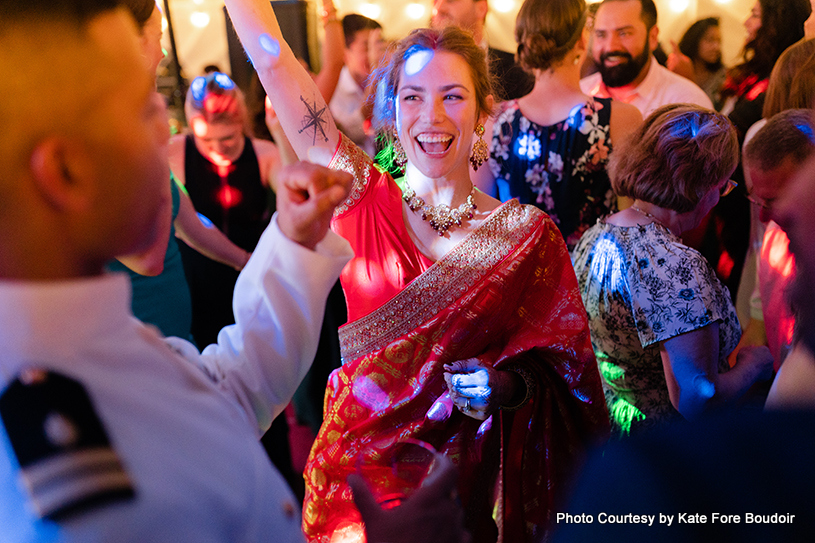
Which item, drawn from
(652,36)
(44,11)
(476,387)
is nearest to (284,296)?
(44,11)

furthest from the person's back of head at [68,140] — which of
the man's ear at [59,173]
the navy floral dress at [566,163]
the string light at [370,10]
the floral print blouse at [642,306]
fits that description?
the string light at [370,10]

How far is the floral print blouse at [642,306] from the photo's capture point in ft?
4.34

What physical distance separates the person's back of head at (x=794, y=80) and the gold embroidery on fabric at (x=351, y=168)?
1.40 metres

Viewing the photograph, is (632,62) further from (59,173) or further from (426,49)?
(59,173)

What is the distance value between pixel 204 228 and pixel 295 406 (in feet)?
3.86

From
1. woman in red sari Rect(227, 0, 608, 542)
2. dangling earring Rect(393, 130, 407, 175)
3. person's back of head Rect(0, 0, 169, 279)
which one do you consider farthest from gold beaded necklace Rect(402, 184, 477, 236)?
person's back of head Rect(0, 0, 169, 279)

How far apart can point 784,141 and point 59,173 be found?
5.09 ft

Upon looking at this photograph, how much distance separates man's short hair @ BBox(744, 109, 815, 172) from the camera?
1405mm

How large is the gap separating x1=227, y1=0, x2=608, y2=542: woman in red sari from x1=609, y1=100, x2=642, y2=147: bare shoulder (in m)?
0.85

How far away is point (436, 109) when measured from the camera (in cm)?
128

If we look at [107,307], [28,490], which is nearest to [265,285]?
[107,307]

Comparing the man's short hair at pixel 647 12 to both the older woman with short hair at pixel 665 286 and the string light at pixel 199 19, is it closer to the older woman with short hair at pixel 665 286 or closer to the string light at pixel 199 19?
the older woman with short hair at pixel 665 286

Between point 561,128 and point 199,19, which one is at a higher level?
point 199,19

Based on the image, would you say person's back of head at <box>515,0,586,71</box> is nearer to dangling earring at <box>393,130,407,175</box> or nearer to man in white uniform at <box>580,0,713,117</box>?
man in white uniform at <box>580,0,713,117</box>
